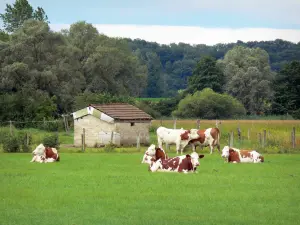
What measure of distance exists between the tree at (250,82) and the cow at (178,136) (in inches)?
2339

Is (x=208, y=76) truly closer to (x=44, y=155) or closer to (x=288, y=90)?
(x=288, y=90)

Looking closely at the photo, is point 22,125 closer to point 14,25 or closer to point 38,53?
point 38,53

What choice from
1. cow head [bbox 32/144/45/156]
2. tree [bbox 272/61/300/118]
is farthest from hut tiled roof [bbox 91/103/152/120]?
tree [bbox 272/61/300/118]

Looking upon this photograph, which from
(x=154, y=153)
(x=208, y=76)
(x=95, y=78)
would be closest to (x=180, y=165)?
(x=154, y=153)

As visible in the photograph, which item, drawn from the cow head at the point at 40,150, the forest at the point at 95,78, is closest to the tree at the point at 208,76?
the forest at the point at 95,78

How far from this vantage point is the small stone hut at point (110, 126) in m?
47.3

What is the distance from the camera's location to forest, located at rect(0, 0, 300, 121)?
71.2m

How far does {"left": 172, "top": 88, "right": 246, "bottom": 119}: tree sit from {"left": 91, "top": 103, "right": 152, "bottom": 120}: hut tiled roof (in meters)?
33.8

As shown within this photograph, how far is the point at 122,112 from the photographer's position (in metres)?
48.7

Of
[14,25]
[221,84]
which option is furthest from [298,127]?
[14,25]

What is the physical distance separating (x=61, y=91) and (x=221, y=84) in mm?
35996

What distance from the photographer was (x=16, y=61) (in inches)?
2921

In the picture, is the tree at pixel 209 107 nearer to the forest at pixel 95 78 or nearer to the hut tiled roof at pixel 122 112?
the forest at pixel 95 78

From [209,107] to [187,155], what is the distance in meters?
57.7
